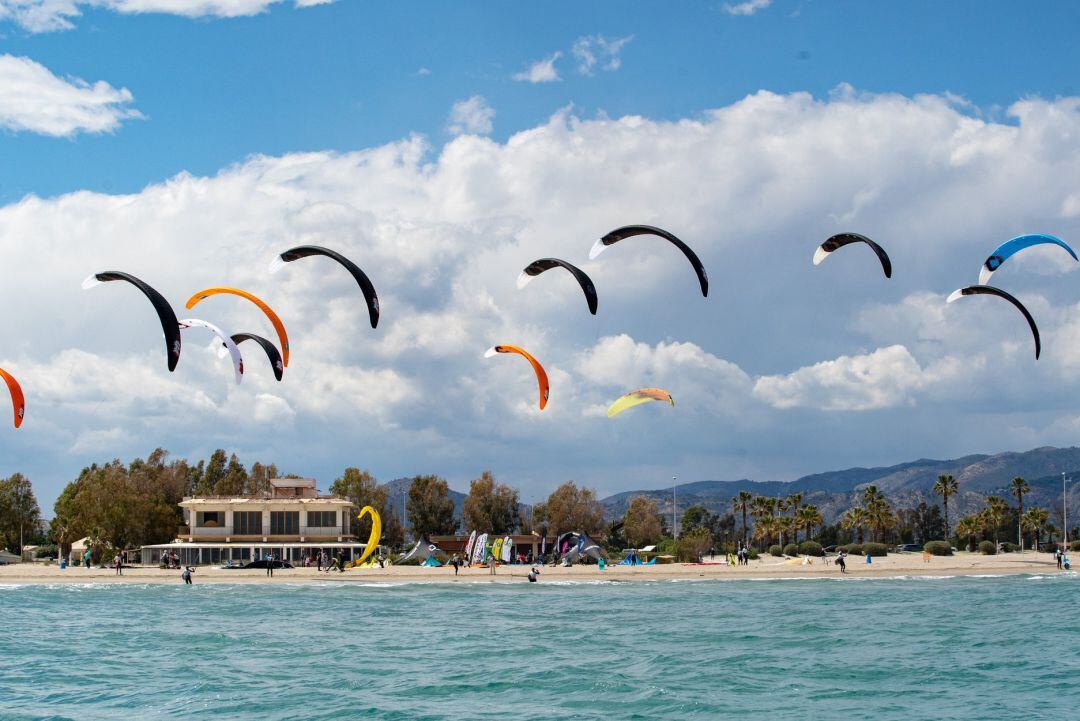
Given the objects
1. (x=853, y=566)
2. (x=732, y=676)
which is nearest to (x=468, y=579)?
(x=853, y=566)

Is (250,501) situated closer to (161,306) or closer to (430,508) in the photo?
(430,508)

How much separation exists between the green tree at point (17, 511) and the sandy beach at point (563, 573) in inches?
1009

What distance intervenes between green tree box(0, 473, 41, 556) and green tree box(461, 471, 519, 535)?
1395 inches

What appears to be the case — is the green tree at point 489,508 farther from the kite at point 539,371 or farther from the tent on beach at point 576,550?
the kite at point 539,371

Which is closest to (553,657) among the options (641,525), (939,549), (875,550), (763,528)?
(875,550)

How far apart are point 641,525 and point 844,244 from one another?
6032 cm

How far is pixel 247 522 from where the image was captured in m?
70.2

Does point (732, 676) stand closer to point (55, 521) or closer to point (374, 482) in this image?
point (374, 482)

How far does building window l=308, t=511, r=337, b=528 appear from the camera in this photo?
232 feet

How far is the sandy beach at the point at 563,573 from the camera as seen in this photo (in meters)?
54.3

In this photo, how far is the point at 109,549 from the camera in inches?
2660

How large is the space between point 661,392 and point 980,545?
1622 inches

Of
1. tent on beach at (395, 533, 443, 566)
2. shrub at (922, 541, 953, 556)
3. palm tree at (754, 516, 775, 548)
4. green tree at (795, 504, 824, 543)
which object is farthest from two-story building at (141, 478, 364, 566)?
shrub at (922, 541, 953, 556)

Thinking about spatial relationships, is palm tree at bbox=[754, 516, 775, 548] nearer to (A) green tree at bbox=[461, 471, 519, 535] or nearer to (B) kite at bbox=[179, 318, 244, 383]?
(A) green tree at bbox=[461, 471, 519, 535]
